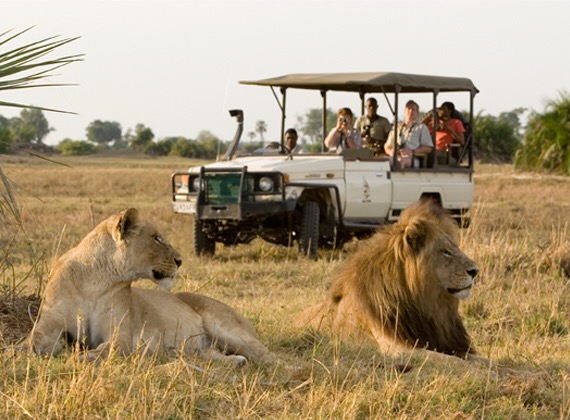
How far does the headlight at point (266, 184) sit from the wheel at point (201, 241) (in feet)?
2.68

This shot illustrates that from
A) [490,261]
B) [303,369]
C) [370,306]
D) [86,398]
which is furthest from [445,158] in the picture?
[86,398]

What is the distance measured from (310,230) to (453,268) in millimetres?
5645

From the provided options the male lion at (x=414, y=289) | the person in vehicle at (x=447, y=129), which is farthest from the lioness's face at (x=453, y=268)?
the person in vehicle at (x=447, y=129)

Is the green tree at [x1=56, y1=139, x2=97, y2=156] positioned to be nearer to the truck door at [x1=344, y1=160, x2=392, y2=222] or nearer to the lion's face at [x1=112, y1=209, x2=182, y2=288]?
the truck door at [x1=344, y1=160, x2=392, y2=222]

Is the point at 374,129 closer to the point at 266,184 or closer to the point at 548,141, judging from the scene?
the point at 266,184

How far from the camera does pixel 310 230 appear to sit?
11.6 meters

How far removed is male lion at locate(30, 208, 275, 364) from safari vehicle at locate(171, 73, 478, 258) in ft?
19.3

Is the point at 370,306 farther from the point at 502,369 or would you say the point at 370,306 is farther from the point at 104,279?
A: the point at 104,279

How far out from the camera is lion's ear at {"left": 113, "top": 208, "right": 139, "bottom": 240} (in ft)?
16.8

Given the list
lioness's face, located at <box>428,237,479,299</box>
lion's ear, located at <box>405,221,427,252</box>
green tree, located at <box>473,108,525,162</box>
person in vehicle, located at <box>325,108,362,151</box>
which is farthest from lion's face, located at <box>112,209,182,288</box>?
green tree, located at <box>473,108,525,162</box>

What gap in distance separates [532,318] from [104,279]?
135 inches

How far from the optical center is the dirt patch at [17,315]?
18.3 feet

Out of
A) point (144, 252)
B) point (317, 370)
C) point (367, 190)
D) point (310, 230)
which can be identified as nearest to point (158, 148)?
point (367, 190)

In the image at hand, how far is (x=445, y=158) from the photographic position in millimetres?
13055
